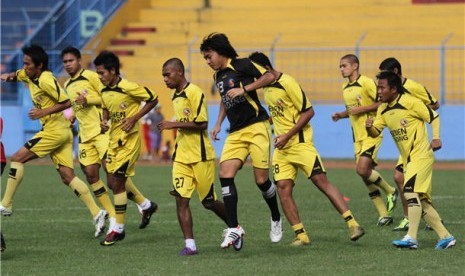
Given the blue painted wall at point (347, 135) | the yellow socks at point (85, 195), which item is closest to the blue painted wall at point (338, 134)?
the blue painted wall at point (347, 135)

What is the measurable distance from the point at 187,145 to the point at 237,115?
634 mm

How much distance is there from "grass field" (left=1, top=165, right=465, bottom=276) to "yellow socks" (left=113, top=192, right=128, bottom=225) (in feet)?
0.95

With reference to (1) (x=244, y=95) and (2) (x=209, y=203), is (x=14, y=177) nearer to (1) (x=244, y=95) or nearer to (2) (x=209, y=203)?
(2) (x=209, y=203)

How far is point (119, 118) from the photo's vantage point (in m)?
13.5

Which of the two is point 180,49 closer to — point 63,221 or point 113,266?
point 63,221

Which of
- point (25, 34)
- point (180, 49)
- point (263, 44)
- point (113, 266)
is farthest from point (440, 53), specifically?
point (113, 266)

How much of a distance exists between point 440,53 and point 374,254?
68.2 ft

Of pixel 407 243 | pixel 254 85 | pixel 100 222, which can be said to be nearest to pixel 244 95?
pixel 254 85

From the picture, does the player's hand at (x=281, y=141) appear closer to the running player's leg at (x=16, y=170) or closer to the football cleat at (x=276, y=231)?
the football cleat at (x=276, y=231)

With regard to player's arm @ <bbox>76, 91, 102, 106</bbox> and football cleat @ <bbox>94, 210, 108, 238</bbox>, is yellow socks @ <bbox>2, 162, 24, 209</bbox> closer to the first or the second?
player's arm @ <bbox>76, 91, 102, 106</bbox>

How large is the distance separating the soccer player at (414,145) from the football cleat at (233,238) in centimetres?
188

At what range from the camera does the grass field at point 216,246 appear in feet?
35.7

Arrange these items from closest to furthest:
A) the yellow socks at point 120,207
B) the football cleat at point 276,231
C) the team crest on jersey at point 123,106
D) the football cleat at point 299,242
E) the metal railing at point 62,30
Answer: the football cleat at point 299,242, the football cleat at point 276,231, the yellow socks at point 120,207, the team crest on jersey at point 123,106, the metal railing at point 62,30

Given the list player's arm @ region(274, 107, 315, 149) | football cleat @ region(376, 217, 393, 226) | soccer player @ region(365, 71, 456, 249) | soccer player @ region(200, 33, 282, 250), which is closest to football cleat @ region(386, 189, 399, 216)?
football cleat @ region(376, 217, 393, 226)
